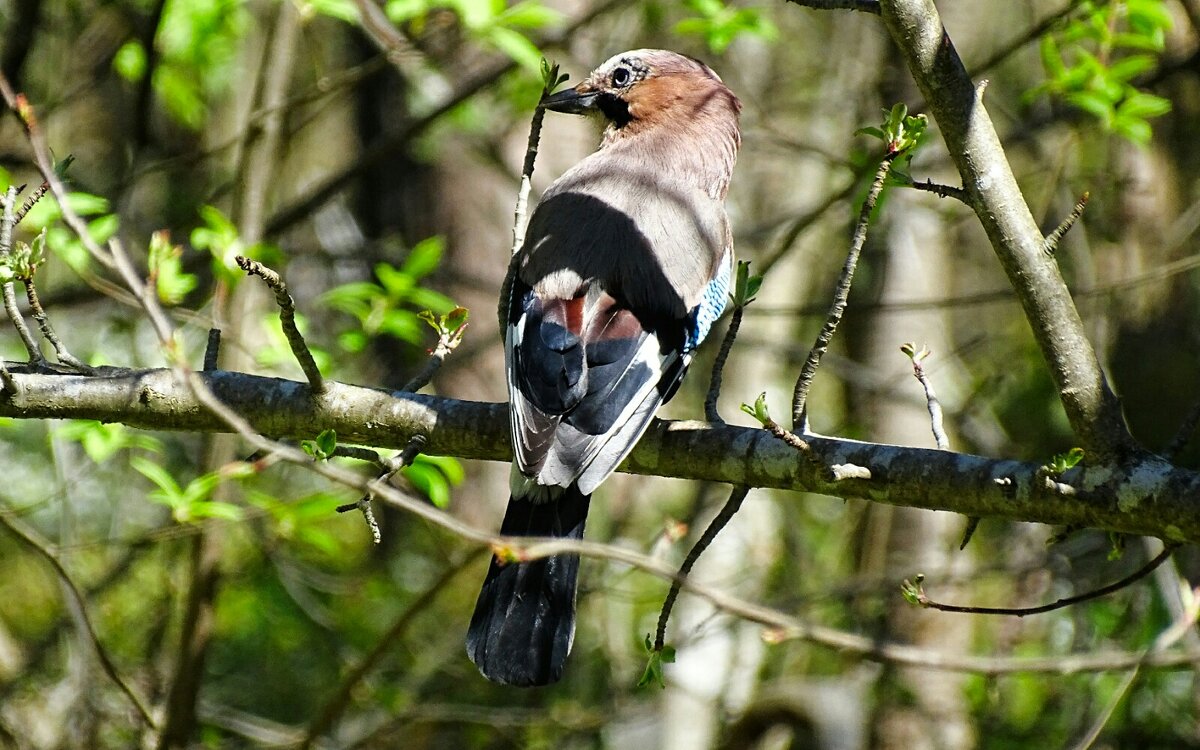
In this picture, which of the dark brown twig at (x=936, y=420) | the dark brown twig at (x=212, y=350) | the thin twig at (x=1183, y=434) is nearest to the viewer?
the thin twig at (x=1183, y=434)

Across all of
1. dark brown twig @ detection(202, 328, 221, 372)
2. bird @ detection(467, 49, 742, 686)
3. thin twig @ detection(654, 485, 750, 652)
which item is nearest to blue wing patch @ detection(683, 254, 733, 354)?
bird @ detection(467, 49, 742, 686)

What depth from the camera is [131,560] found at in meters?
5.70

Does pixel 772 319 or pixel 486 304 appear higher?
pixel 486 304

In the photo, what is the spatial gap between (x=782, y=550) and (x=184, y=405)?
5.10 meters

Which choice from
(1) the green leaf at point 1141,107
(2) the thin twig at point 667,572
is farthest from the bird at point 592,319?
(1) the green leaf at point 1141,107

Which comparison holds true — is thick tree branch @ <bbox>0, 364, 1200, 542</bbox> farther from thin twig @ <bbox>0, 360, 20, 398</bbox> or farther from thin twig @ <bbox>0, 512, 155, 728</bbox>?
thin twig @ <bbox>0, 512, 155, 728</bbox>

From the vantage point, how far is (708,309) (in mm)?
3943

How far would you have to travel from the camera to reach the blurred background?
4.80 metres

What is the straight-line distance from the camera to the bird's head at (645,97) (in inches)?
186

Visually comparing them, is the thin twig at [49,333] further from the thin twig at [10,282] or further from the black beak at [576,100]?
the black beak at [576,100]

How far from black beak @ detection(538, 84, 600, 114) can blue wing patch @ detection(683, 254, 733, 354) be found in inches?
38.1

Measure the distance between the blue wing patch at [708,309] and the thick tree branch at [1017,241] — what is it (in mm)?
1153

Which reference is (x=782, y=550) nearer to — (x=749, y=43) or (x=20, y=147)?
(x=749, y=43)

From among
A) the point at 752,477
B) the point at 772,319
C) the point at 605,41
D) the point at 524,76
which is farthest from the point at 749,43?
the point at 752,477
